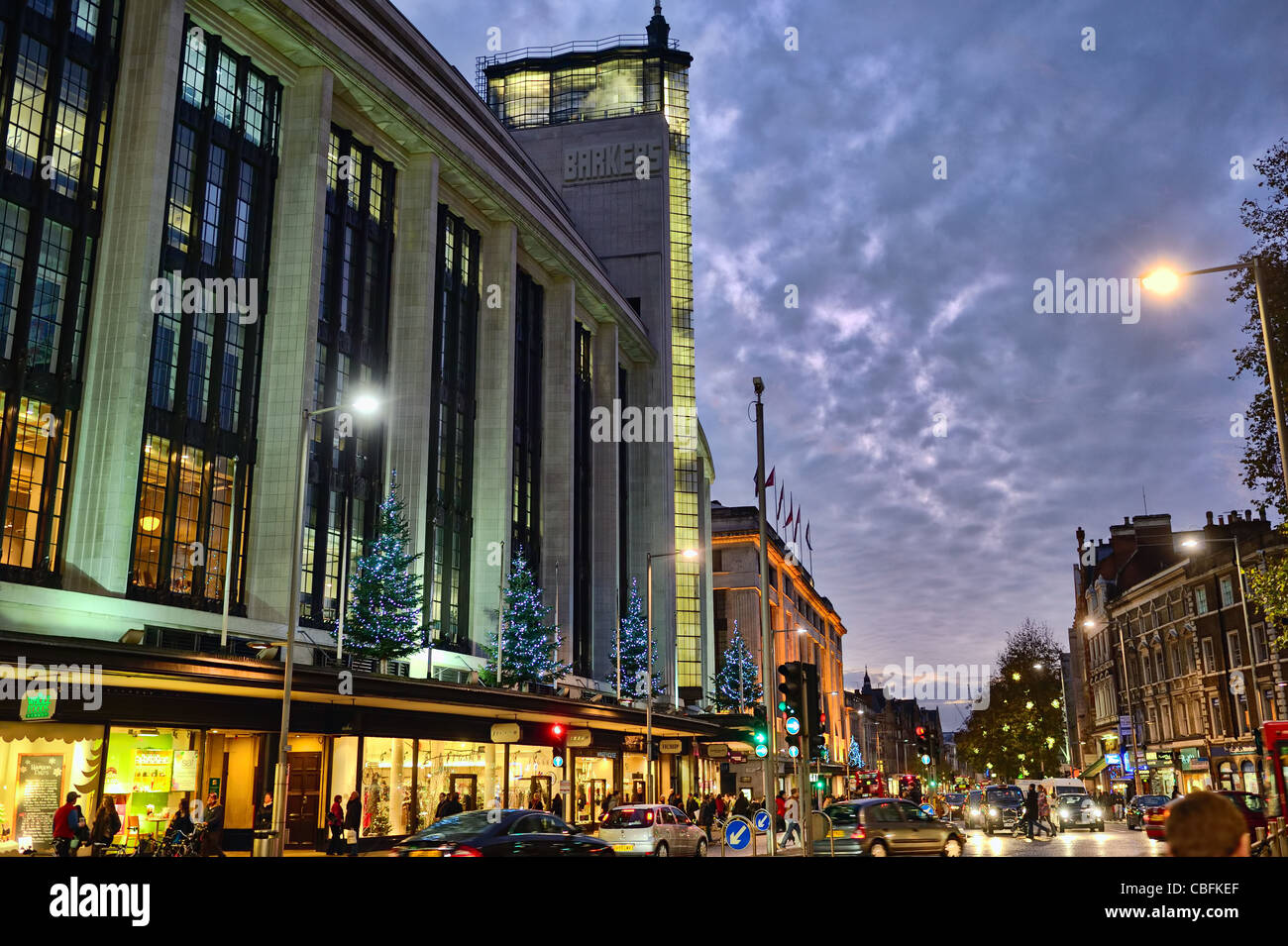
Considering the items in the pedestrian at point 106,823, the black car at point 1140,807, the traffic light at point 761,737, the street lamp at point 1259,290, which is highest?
the street lamp at point 1259,290

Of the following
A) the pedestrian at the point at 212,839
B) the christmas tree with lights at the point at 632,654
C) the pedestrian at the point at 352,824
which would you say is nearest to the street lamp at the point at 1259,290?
the pedestrian at the point at 212,839

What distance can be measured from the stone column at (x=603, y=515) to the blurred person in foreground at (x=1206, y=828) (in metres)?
62.9

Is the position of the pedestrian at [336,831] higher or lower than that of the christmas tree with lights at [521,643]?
lower

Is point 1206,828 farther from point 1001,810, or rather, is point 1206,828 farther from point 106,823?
point 1001,810

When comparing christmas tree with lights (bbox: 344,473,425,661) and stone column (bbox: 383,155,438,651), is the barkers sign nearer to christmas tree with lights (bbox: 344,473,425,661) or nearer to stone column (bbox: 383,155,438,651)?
stone column (bbox: 383,155,438,651)

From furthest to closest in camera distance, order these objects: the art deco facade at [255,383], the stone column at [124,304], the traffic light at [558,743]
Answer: the traffic light at [558,743]
the stone column at [124,304]
the art deco facade at [255,383]

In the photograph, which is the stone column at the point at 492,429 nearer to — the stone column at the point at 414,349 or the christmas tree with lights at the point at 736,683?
the stone column at the point at 414,349

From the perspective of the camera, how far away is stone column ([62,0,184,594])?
1232 inches

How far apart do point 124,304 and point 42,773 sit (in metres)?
14.2

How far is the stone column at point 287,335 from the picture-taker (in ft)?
122

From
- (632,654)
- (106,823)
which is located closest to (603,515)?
(632,654)

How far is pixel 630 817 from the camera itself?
3039 centimetres
